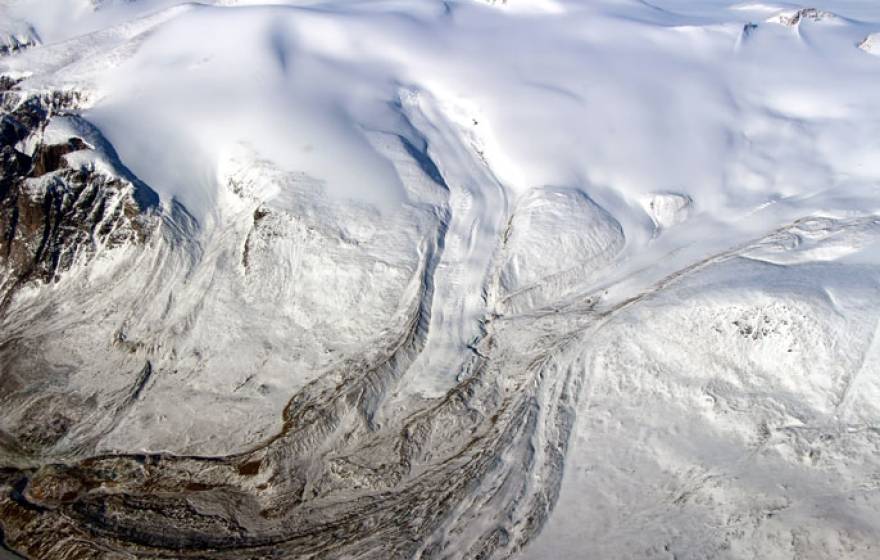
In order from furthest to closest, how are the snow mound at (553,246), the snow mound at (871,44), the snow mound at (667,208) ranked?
the snow mound at (871,44) → the snow mound at (667,208) → the snow mound at (553,246)

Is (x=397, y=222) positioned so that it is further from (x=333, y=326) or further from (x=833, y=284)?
(x=833, y=284)

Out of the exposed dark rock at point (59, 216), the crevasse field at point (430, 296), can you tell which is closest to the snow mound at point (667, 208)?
the crevasse field at point (430, 296)

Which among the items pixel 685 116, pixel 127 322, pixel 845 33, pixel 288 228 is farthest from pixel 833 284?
pixel 845 33

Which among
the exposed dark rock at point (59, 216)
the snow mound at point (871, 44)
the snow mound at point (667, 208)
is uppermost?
the exposed dark rock at point (59, 216)

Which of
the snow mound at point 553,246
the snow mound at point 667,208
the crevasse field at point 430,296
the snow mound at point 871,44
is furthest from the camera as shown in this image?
the snow mound at point 871,44

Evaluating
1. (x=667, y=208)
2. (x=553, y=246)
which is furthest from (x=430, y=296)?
(x=667, y=208)

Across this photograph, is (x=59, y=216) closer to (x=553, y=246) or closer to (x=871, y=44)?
(x=553, y=246)

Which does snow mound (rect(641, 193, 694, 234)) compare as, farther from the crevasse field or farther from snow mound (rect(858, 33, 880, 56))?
snow mound (rect(858, 33, 880, 56))

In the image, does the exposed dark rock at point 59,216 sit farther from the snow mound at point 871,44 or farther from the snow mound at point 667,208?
the snow mound at point 871,44

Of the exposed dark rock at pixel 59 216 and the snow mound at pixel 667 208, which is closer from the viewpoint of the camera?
the exposed dark rock at pixel 59 216
